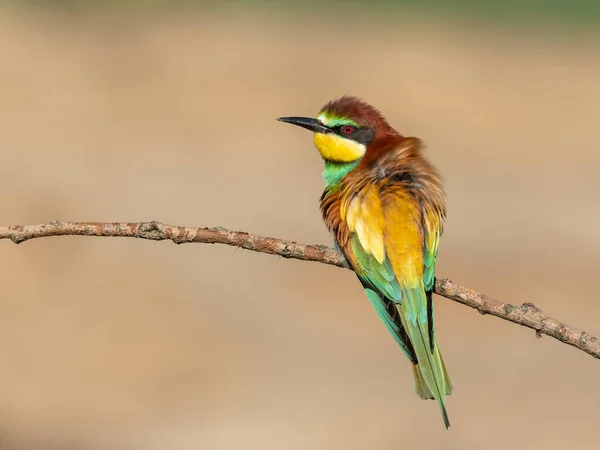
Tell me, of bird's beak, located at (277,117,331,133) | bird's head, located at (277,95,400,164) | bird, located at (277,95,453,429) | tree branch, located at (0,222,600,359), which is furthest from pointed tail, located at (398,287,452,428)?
bird's beak, located at (277,117,331,133)

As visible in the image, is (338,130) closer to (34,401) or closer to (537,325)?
(537,325)

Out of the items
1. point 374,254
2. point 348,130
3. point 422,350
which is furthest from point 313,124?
point 422,350

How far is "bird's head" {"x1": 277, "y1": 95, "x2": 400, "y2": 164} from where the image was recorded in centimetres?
270

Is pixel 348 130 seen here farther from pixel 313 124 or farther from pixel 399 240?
pixel 399 240

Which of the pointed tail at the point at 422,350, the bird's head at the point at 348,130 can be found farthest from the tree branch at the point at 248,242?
the bird's head at the point at 348,130

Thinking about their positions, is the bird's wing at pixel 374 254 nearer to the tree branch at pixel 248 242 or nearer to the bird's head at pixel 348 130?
the tree branch at pixel 248 242

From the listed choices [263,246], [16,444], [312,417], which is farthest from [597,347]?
[16,444]

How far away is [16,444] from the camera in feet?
19.3

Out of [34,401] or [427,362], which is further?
[34,401]

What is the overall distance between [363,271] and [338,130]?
593mm

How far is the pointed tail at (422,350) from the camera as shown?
86.7 inches

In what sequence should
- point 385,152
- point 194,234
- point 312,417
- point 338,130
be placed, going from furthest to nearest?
point 312,417, point 338,130, point 385,152, point 194,234

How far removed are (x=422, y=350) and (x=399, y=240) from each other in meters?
0.27

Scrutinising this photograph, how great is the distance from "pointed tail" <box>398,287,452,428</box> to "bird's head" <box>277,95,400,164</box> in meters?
0.59
